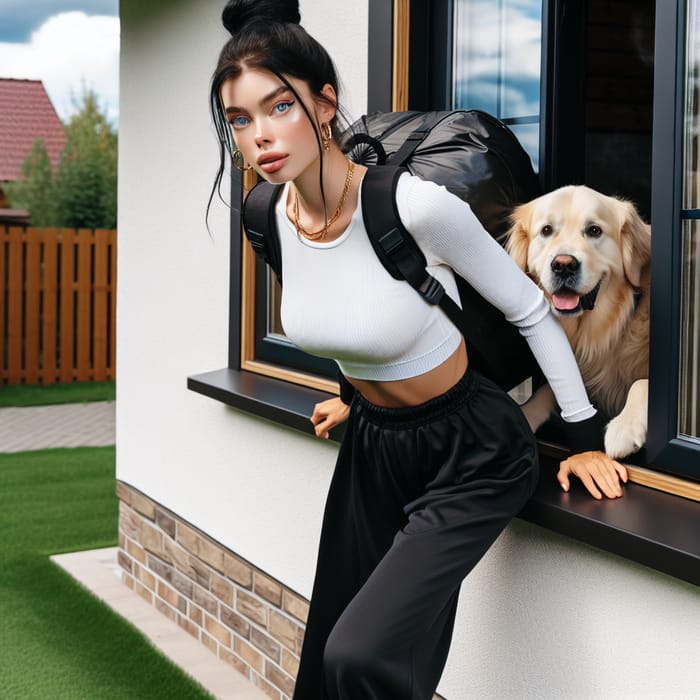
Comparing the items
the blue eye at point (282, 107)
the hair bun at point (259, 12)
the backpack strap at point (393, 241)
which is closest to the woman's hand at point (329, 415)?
the backpack strap at point (393, 241)

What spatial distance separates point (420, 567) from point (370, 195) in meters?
0.82

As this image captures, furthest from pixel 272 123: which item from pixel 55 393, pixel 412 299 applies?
pixel 55 393

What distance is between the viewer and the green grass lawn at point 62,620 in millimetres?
4297

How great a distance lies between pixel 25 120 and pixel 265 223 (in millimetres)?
25204

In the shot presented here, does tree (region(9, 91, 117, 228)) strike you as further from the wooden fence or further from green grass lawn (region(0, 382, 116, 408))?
green grass lawn (region(0, 382, 116, 408))

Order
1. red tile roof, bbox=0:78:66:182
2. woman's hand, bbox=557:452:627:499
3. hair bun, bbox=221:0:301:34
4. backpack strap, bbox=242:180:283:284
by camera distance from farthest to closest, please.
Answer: red tile roof, bbox=0:78:66:182 < backpack strap, bbox=242:180:283:284 < woman's hand, bbox=557:452:627:499 < hair bun, bbox=221:0:301:34

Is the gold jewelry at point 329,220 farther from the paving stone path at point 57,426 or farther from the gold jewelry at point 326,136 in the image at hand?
the paving stone path at point 57,426

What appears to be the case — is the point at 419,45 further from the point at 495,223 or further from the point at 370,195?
the point at 370,195

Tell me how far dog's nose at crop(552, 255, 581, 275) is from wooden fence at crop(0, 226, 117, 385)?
1151 cm

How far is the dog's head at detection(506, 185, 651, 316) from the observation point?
261cm

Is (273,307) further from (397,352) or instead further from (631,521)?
(631,521)

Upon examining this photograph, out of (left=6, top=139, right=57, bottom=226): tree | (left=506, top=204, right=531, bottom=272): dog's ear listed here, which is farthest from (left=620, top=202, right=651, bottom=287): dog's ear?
(left=6, top=139, right=57, bottom=226): tree

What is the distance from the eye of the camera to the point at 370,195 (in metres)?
2.43

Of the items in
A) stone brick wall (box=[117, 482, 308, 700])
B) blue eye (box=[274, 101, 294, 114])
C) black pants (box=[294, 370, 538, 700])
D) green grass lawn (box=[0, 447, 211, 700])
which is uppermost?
blue eye (box=[274, 101, 294, 114])
